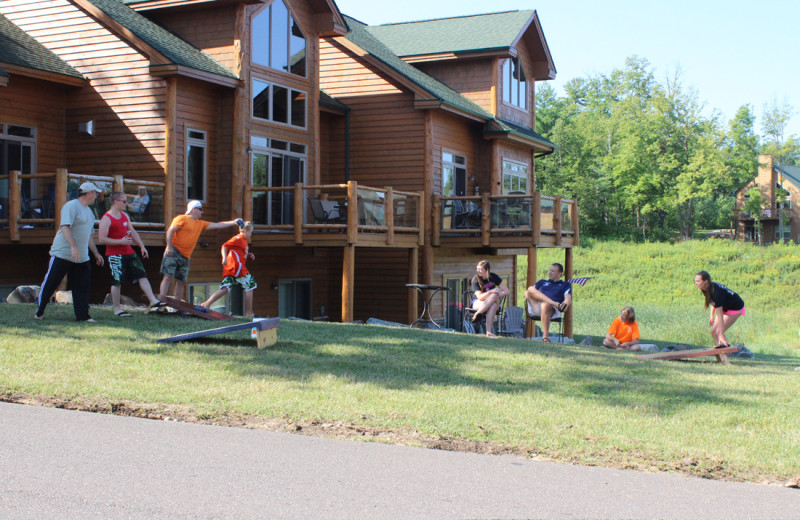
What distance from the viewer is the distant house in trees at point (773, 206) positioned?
229 ft

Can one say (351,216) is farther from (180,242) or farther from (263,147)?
(180,242)

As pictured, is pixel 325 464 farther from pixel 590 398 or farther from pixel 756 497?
pixel 590 398

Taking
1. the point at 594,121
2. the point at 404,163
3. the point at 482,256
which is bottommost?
the point at 482,256

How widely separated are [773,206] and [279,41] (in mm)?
60520

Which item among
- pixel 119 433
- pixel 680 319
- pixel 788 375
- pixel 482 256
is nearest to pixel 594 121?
pixel 680 319

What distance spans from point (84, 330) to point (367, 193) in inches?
341

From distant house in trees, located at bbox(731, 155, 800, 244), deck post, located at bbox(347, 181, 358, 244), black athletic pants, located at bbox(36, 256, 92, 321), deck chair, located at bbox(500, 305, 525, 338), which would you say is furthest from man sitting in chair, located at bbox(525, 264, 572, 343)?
distant house in trees, located at bbox(731, 155, 800, 244)

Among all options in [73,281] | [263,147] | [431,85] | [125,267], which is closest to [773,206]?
[431,85]

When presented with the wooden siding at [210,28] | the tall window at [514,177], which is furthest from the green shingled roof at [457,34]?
the wooden siding at [210,28]

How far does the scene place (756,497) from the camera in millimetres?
5102

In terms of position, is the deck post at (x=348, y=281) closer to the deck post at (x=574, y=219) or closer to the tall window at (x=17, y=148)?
the tall window at (x=17, y=148)

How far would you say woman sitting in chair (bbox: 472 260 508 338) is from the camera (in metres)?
13.9

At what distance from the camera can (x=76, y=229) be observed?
10.6m

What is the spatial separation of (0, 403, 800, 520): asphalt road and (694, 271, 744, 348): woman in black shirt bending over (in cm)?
752
